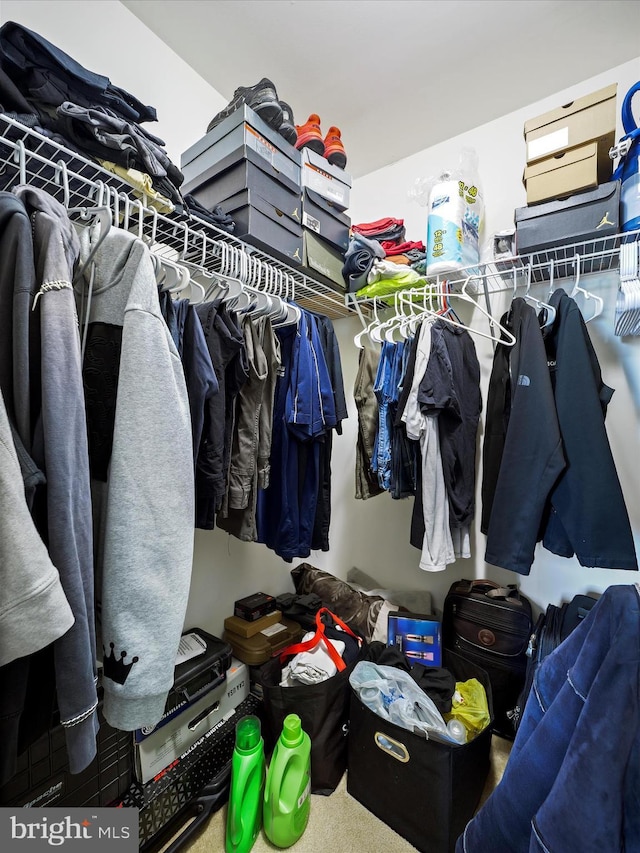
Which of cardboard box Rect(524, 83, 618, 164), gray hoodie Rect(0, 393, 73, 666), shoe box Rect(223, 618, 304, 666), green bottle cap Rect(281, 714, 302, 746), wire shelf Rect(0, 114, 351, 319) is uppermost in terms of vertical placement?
cardboard box Rect(524, 83, 618, 164)

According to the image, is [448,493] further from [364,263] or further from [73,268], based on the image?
[73,268]

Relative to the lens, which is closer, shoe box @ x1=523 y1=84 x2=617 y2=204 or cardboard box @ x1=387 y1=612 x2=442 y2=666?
shoe box @ x1=523 y1=84 x2=617 y2=204

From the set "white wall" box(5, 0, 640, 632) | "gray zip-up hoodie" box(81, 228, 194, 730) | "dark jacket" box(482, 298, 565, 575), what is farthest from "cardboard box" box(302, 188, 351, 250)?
"gray zip-up hoodie" box(81, 228, 194, 730)

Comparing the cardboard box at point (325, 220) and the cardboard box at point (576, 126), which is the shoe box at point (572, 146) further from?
the cardboard box at point (325, 220)

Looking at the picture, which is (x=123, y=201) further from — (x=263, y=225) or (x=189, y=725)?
(x=189, y=725)

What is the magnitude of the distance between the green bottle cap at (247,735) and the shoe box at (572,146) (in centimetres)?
205

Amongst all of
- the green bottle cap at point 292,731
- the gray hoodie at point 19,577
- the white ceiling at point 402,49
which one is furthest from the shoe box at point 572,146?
the green bottle cap at point 292,731

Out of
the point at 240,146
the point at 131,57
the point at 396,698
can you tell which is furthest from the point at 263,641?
the point at 131,57

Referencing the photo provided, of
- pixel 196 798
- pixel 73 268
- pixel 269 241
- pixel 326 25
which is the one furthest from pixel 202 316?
pixel 196 798

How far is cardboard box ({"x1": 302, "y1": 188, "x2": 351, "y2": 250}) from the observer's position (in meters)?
1.48

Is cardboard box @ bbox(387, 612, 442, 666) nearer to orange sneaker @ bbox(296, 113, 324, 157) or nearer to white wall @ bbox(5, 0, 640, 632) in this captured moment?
white wall @ bbox(5, 0, 640, 632)

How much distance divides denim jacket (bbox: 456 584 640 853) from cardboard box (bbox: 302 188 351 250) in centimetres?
154

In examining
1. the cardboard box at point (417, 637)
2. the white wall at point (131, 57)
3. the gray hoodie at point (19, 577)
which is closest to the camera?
the gray hoodie at point (19, 577)

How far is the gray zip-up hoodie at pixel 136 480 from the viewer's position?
60 centimetres
